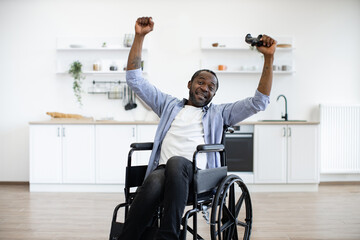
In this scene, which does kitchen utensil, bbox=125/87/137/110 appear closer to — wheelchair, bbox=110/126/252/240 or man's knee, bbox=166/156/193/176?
wheelchair, bbox=110/126/252/240

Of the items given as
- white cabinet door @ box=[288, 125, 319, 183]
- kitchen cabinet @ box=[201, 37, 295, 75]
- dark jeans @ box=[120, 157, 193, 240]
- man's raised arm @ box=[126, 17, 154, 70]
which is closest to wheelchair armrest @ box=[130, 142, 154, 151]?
dark jeans @ box=[120, 157, 193, 240]

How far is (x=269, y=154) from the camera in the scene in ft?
13.5

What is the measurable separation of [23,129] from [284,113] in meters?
3.33

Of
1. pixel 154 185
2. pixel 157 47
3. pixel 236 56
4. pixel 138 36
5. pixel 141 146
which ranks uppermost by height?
pixel 157 47

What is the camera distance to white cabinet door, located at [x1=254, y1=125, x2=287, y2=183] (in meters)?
4.11

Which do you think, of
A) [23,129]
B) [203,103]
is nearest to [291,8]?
[203,103]

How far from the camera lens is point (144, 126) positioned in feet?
13.4

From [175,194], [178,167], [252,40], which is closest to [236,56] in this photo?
[252,40]

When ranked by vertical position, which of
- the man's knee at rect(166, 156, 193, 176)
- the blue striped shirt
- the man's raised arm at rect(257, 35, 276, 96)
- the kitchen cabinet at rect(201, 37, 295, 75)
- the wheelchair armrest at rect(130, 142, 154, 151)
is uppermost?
the kitchen cabinet at rect(201, 37, 295, 75)

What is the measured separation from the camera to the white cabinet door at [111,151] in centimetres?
407

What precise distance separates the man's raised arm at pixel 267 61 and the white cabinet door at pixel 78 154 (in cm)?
263

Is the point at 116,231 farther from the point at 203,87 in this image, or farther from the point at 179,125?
the point at 203,87

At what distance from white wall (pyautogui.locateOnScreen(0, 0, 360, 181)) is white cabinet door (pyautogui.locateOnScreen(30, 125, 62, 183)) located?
534 mm

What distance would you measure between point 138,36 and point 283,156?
2.75 m
